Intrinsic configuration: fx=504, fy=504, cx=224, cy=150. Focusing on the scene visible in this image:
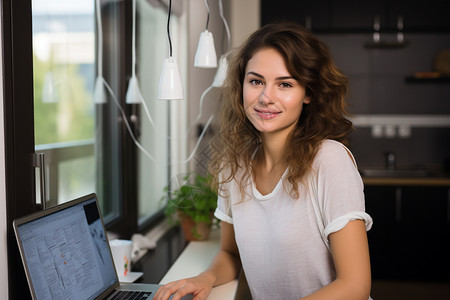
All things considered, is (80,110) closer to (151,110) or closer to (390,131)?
(151,110)

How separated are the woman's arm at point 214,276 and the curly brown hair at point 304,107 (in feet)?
0.68

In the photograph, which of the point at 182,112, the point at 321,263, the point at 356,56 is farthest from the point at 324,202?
the point at 356,56

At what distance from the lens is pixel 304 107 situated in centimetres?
146

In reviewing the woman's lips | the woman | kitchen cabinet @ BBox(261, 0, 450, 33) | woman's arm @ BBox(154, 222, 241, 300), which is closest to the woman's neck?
the woman

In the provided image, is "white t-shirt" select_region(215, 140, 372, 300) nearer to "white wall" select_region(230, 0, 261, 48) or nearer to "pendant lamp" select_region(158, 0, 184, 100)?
"pendant lamp" select_region(158, 0, 184, 100)

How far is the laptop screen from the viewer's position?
1016 millimetres

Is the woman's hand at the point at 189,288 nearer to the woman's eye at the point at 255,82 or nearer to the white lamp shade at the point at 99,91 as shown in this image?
the woman's eye at the point at 255,82

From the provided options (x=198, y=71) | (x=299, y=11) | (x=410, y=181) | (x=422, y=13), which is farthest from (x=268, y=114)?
(x=422, y=13)

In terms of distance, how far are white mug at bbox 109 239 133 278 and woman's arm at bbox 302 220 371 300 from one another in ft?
2.06

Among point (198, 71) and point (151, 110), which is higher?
point (198, 71)

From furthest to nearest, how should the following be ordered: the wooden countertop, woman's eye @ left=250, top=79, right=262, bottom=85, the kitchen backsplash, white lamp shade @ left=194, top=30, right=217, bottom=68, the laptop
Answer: the kitchen backsplash, the wooden countertop, white lamp shade @ left=194, top=30, right=217, bottom=68, woman's eye @ left=250, top=79, right=262, bottom=85, the laptop

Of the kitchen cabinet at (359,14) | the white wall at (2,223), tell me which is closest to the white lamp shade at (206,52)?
the white wall at (2,223)

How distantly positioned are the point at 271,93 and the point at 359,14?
3250 mm

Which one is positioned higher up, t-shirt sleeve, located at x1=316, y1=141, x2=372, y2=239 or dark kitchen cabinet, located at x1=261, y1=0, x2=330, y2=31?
dark kitchen cabinet, located at x1=261, y1=0, x2=330, y2=31
